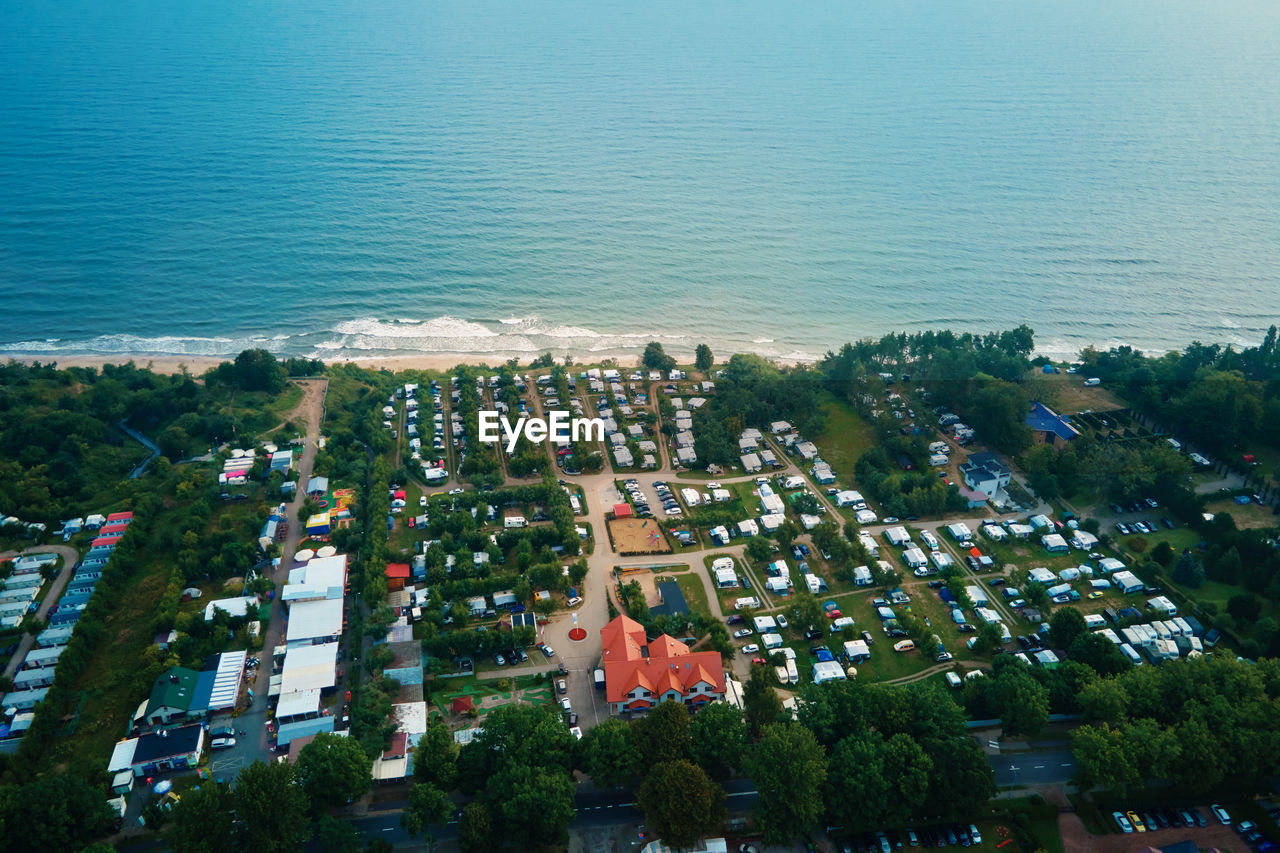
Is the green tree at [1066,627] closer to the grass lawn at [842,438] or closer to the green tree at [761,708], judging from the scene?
the green tree at [761,708]

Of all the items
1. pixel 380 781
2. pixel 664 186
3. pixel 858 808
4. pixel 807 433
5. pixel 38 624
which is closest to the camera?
pixel 858 808

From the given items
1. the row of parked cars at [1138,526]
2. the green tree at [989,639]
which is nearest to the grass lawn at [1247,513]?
the row of parked cars at [1138,526]

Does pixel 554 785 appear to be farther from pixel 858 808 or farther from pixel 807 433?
pixel 807 433

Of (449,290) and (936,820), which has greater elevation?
(449,290)

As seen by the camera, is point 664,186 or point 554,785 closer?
point 554,785

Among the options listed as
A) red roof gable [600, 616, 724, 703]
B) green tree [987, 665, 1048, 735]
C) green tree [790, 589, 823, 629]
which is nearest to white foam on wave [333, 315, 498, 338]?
red roof gable [600, 616, 724, 703]

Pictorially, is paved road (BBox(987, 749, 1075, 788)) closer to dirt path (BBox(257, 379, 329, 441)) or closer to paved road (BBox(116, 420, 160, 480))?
dirt path (BBox(257, 379, 329, 441))

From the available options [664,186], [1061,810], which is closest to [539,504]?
[1061,810]
